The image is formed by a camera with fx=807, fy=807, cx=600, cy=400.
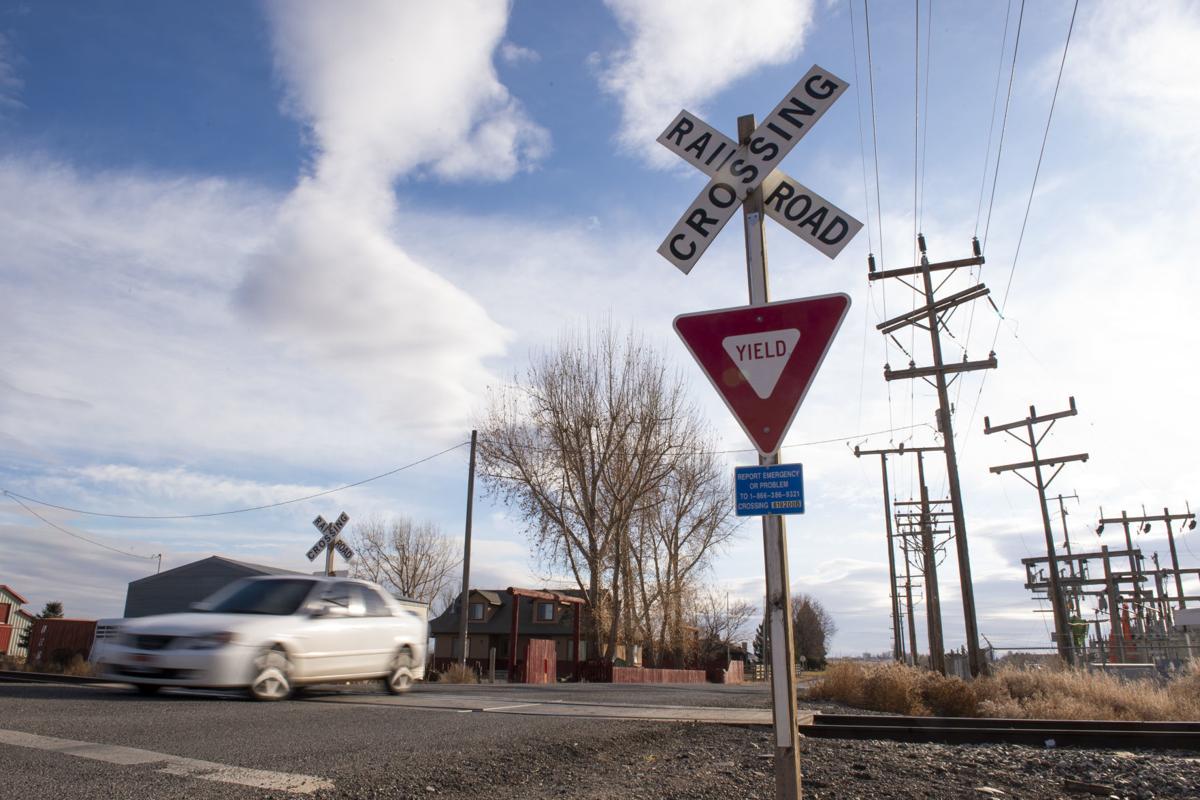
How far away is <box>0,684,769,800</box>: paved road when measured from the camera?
3.86 metres

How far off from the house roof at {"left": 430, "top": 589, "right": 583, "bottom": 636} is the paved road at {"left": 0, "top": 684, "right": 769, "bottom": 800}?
162ft

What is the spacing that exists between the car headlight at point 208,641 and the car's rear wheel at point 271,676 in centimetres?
40

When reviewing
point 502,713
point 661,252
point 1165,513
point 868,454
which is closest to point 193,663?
point 502,713

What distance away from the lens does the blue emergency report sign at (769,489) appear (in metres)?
3.20

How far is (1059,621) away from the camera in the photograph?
3042 centimetres

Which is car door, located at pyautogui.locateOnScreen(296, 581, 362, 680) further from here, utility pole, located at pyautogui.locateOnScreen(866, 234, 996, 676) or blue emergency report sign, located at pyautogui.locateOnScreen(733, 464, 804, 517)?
utility pole, located at pyautogui.locateOnScreen(866, 234, 996, 676)

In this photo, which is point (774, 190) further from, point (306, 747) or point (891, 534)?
point (891, 534)

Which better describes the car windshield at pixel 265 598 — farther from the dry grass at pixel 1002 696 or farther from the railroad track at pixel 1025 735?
the dry grass at pixel 1002 696

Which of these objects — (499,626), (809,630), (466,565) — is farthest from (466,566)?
(809,630)

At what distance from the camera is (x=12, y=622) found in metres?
45.2

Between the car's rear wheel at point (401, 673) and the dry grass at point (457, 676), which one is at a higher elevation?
the car's rear wheel at point (401, 673)

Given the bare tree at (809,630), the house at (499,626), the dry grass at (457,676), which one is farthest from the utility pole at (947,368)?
the bare tree at (809,630)

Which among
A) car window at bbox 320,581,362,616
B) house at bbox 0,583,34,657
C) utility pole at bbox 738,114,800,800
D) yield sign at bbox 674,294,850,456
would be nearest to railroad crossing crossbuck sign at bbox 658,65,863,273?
yield sign at bbox 674,294,850,456

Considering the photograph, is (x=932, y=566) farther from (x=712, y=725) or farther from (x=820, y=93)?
(x=820, y=93)
